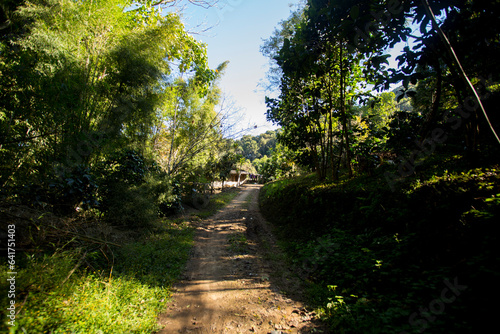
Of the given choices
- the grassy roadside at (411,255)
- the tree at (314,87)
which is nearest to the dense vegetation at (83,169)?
the grassy roadside at (411,255)

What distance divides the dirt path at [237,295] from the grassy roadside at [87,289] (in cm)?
34

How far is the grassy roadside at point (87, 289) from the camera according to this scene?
6.75ft

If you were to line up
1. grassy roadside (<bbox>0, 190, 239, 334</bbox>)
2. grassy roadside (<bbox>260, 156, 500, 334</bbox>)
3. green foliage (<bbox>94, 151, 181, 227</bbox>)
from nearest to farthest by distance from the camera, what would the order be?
grassy roadside (<bbox>260, 156, 500, 334</bbox>) → grassy roadside (<bbox>0, 190, 239, 334</bbox>) → green foliage (<bbox>94, 151, 181, 227</bbox>)

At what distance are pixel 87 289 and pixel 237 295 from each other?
214 cm

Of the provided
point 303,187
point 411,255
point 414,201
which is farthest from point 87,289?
point 303,187

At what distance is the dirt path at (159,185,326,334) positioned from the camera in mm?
2648

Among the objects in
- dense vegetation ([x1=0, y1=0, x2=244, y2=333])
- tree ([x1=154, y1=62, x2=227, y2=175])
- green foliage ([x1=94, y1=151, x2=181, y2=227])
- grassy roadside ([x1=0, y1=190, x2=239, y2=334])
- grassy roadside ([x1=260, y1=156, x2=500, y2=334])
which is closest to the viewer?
grassy roadside ([x1=260, y1=156, x2=500, y2=334])

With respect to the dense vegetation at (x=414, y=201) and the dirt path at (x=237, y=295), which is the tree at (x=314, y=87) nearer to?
the dense vegetation at (x=414, y=201)

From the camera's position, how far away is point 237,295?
3.32 meters

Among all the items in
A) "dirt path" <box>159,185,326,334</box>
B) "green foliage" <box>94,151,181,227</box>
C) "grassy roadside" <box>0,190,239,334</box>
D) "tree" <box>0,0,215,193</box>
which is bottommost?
"dirt path" <box>159,185,326,334</box>

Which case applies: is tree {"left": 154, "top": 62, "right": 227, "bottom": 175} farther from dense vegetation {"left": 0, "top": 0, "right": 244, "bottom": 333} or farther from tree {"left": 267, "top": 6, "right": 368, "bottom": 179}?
tree {"left": 267, "top": 6, "right": 368, "bottom": 179}

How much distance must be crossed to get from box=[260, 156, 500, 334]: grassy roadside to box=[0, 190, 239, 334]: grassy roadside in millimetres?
2553

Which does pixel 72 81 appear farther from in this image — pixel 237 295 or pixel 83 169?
pixel 237 295

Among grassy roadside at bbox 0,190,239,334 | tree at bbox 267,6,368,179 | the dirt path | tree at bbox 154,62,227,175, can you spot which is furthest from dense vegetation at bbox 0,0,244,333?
tree at bbox 267,6,368,179
